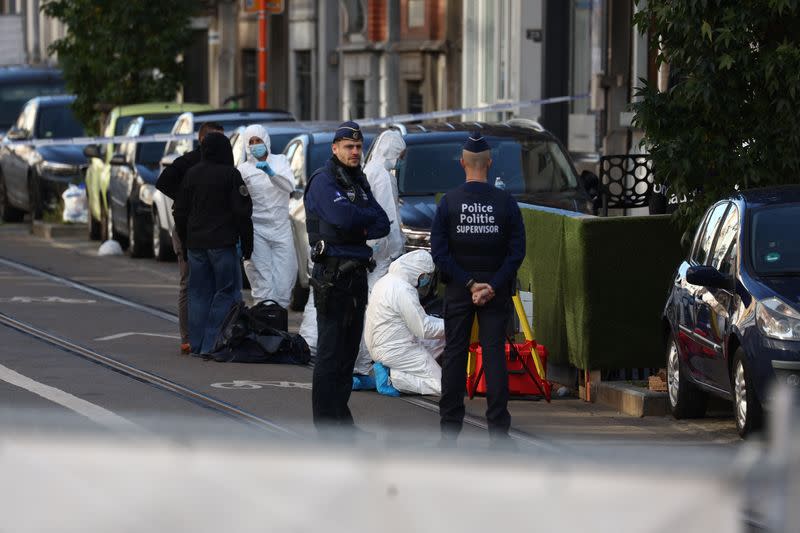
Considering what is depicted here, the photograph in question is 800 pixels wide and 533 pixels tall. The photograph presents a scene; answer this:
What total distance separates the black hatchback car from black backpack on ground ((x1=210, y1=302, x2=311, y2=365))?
2579 mm

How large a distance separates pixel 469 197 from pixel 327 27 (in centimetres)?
2934

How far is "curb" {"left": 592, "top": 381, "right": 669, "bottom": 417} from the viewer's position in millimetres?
11523

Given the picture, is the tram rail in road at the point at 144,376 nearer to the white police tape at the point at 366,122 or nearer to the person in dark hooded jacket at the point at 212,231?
the person in dark hooded jacket at the point at 212,231

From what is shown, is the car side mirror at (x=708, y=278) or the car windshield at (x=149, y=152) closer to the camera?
the car side mirror at (x=708, y=278)

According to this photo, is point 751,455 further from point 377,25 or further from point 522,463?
point 377,25

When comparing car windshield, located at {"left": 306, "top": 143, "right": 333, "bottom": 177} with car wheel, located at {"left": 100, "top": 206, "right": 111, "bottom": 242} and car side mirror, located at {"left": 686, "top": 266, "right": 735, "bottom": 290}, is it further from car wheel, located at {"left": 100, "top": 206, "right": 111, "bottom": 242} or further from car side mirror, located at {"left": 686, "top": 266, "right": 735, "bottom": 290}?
car wheel, located at {"left": 100, "top": 206, "right": 111, "bottom": 242}

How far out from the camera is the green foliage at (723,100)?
39.2 feet

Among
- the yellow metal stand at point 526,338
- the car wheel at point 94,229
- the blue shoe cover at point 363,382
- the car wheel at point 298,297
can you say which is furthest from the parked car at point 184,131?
the yellow metal stand at point 526,338

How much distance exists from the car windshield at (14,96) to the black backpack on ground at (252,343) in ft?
69.3

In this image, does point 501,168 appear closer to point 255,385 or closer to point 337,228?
point 255,385

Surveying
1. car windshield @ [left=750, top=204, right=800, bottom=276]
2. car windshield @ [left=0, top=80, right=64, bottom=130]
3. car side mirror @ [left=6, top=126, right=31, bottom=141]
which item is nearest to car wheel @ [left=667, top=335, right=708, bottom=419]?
car windshield @ [left=750, top=204, right=800, bottom=276]

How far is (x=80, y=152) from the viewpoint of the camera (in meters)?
29.2

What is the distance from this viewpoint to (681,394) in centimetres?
1114

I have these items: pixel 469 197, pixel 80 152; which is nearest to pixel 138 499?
pixel 469 197
